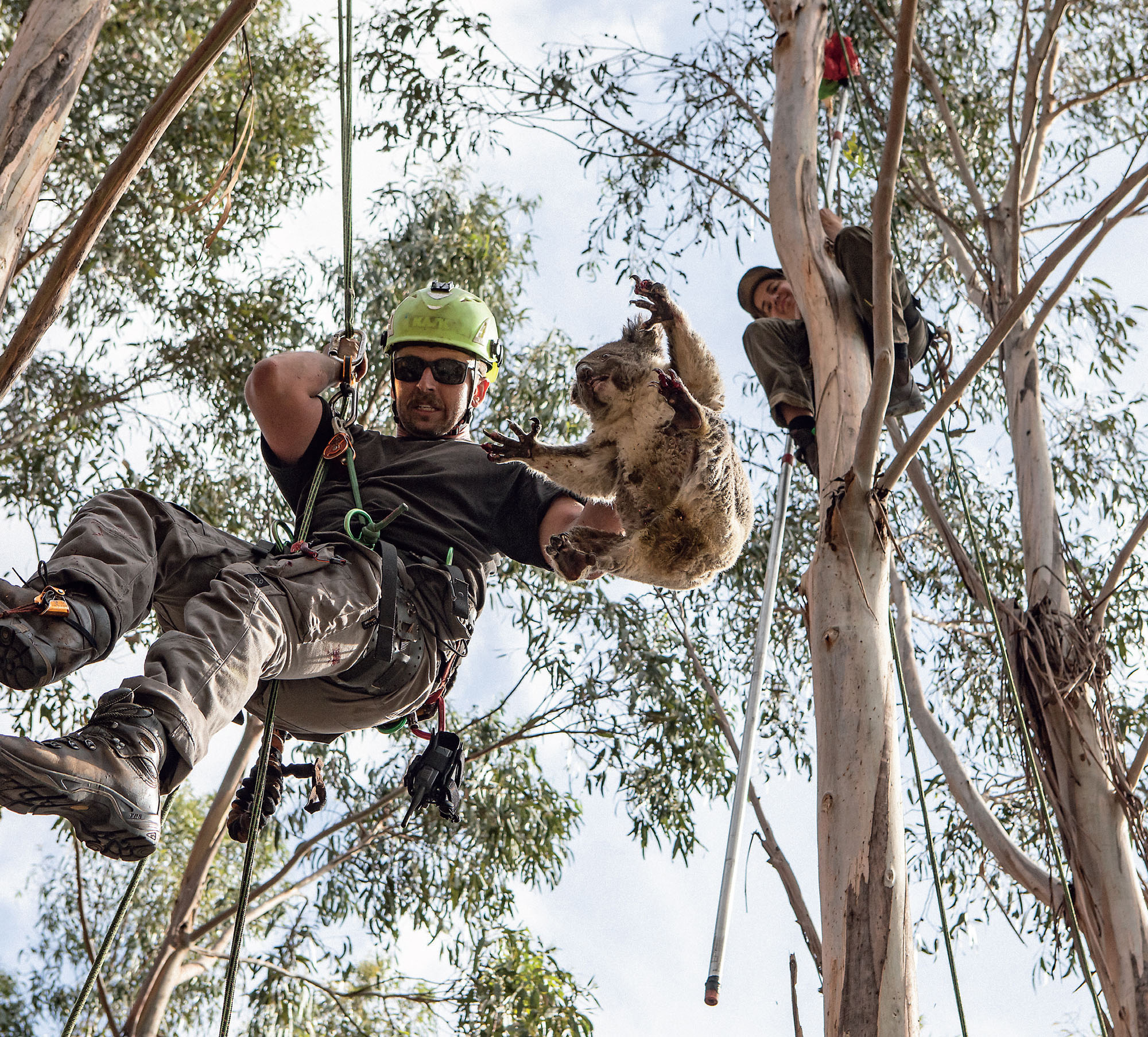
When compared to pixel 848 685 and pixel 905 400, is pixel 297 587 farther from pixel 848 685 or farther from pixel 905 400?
pixel 905 400

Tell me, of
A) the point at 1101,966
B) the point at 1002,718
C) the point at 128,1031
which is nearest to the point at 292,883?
the point at 128,1031

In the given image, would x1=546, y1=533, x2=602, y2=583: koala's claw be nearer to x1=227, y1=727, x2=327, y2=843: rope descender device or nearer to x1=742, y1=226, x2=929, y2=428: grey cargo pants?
x1=227, y1=727, x2=327, y2=843: rope descender device

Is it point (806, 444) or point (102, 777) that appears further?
point (806, 444)

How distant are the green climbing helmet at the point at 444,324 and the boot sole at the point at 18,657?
5.00ft

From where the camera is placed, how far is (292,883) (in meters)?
8.52

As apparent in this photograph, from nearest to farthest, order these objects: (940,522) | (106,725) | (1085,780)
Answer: (106,725), (1085,780), (940,522)

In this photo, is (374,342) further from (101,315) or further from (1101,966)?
(1101,966)

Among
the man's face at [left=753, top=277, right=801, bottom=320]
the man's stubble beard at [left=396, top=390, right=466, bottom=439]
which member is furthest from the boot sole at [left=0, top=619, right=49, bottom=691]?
the man's face at [left=753, top=277, right=801, bottom=320]

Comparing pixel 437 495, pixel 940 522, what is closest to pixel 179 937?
pixel 940 522

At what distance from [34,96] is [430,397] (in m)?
1.49

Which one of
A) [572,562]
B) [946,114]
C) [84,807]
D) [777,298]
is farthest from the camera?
[946,114]

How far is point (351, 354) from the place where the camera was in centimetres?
311

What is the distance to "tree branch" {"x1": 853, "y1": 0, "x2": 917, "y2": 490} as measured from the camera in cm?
291

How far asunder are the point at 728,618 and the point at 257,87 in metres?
4.99
